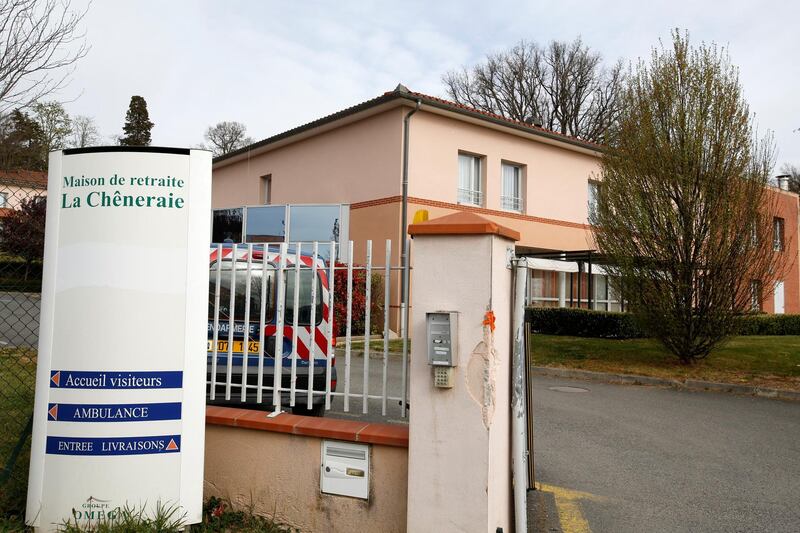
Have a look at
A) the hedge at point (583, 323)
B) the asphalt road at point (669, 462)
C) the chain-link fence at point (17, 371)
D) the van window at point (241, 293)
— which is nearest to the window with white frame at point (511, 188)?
the hedge at point (583, 323)

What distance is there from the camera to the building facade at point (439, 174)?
1900 cm

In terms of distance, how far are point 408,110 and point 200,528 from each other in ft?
53.3

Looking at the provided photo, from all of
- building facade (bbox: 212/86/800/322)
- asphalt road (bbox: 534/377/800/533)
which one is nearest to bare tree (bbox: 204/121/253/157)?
building facade (bbox: 212/86/800/322)

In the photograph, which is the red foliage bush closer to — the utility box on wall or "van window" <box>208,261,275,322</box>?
"van window" <box>208,261,275,322</box>

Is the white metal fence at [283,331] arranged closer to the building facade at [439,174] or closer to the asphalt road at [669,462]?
the asphalt road at [669,462]

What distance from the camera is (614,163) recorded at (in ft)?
41.3

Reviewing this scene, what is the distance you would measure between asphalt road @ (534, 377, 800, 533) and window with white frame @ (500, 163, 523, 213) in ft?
41.3

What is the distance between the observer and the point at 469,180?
2077cm

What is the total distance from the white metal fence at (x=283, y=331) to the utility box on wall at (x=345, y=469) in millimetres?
288

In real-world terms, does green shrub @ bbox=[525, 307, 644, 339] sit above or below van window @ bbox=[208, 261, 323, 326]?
below

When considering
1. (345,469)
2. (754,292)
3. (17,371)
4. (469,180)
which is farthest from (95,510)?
(469,180)

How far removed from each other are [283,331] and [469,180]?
54.6ft

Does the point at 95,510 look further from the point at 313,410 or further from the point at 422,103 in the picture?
the point at 422,103

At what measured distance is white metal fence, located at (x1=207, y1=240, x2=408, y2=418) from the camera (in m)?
4.20
